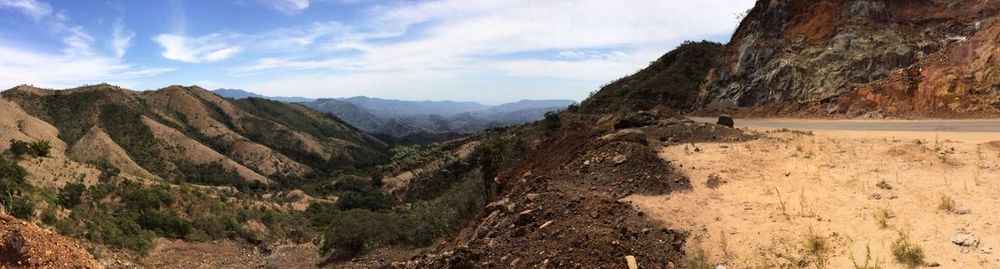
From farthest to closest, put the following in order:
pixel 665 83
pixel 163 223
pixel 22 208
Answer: pixel 665 83 → pixel 163 223 → pixel 22 208

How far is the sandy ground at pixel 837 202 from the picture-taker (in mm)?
6562

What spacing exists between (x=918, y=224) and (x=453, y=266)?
6245mm

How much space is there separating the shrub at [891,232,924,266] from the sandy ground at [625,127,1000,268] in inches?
3.8

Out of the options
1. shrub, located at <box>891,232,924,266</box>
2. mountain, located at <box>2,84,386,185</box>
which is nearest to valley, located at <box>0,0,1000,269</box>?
shrub, located at <box>891,232,924,266</box>

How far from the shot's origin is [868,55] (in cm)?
2373

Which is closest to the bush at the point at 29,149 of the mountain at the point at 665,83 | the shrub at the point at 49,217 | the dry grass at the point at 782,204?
the shrub at the point at 49,217

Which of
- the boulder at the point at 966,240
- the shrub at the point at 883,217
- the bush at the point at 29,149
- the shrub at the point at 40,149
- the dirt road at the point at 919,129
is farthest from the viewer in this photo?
the shrub at the point at 40,149

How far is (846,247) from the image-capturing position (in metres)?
6.64

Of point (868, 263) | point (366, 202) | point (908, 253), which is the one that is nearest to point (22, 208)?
point (366, 202)

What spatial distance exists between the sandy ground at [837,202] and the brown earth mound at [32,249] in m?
13.3

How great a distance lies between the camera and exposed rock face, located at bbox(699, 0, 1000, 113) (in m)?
19.2

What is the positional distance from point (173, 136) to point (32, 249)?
83290 mm

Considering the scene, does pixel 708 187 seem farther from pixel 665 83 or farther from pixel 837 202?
pixel 665 83

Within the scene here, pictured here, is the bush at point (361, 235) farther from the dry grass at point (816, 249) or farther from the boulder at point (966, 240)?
the boulder at point (966, 240)
